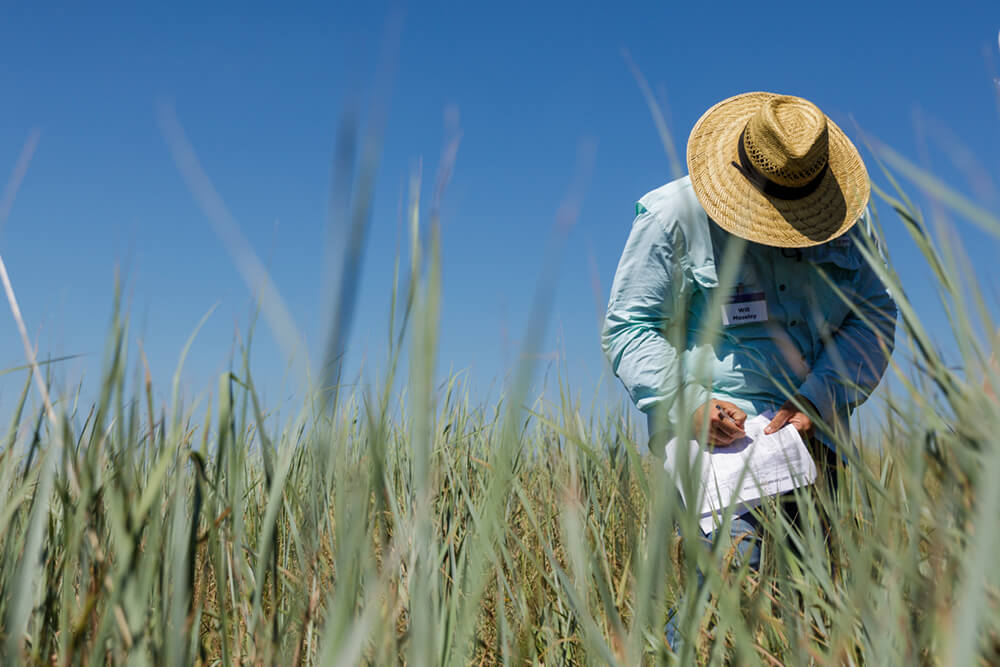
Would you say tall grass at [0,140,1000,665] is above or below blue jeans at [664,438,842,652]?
above

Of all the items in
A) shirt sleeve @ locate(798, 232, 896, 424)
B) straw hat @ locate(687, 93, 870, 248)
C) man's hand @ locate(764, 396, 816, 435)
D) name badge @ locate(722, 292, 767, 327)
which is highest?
straw hat @ locate(687, 93, 870, 248)

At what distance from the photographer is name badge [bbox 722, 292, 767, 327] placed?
1853 millimetres

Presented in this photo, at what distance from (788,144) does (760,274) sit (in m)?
0.39

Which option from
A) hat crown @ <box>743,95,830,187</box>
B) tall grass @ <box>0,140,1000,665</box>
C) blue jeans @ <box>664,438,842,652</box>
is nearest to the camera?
tall grass @ <box>0,140,1000,665</box>

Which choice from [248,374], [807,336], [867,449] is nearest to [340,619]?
[248,374]

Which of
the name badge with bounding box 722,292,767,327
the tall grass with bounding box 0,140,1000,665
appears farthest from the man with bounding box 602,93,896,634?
the tall grass with bounding box 0,140,1000,665

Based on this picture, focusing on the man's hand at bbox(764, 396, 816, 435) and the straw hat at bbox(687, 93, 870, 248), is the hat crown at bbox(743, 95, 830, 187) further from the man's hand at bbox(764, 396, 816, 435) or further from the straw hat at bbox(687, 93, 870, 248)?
the man's hand at bbox(764, 396, 816, 435)

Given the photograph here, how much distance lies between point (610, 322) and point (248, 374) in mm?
1354

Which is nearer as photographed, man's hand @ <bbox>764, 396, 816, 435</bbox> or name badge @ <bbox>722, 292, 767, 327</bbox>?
man's hand @ <bbox>764, 396, 816, 435</bbox>

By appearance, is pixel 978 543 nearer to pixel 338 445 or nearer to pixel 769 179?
pixel 338 445

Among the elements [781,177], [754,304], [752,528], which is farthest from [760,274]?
[752,528]

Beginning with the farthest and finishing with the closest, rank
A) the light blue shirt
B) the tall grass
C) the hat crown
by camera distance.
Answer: the light blue shirt < the hat crown < the tall grass

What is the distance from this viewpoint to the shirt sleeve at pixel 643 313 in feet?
6.12

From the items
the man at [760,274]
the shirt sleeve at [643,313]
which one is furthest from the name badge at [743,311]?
the shirt sleeve at [643,313]
